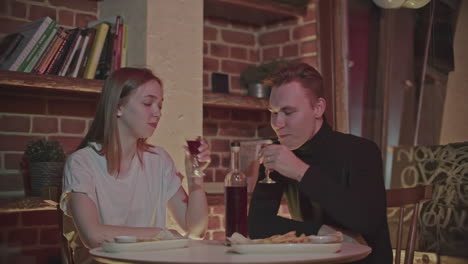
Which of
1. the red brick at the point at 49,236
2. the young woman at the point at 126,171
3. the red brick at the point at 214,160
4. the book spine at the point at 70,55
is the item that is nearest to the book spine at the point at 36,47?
the book spine at the point at 70,55

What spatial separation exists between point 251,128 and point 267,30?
2.06ft

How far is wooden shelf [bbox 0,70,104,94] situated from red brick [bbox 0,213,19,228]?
1.99 feet

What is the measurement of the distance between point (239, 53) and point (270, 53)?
0.65 feet

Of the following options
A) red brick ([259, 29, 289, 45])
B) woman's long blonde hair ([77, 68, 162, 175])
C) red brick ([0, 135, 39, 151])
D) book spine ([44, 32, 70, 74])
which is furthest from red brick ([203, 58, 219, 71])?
woman's long blonde hair ([77, 68, 162, 175])

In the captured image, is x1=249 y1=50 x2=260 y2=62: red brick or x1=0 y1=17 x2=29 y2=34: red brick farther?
x1=249 y1=50 x2=260 y2=62: red brick

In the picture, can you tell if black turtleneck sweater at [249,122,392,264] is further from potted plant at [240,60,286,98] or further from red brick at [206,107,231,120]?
red brick at [206,107,231,120]

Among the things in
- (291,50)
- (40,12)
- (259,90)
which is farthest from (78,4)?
(291,50)

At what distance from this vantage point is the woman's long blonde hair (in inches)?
99.9

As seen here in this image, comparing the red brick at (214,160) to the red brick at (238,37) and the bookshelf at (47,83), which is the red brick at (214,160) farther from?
the bookshelf at (47,83)

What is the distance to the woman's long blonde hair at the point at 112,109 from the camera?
254 centimetres

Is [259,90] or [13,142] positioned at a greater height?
[259,90]

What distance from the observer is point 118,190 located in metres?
A: 2.51

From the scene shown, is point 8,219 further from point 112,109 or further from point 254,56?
point 254,56

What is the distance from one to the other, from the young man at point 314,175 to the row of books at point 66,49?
990mm
